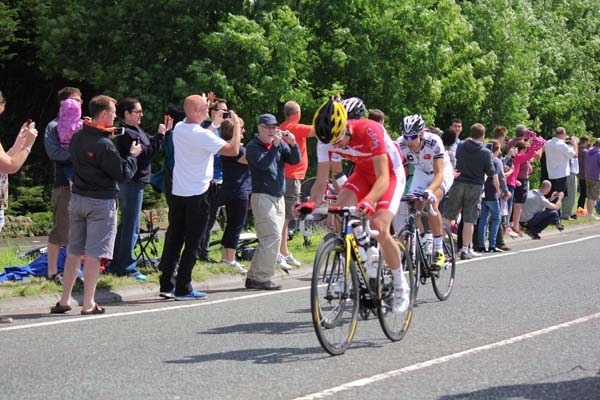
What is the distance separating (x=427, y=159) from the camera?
39.5 ft

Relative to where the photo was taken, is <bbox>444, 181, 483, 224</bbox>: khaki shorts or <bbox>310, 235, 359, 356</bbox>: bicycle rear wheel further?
<bbox>444, 181, 483, 224</bbox>: khaki shorts

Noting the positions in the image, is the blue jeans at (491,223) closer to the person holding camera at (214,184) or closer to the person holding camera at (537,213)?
the person holding camera at (537,213)

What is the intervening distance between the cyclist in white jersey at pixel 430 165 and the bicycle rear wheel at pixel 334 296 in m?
2.91

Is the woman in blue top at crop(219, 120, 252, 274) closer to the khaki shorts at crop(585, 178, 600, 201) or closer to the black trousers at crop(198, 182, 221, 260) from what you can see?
the black trousers at crop(198, 182, 221, 260)

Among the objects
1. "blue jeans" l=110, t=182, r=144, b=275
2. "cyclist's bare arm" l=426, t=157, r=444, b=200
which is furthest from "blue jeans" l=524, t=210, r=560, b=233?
"blue jeans" l=110, t=182, r=144, b=275

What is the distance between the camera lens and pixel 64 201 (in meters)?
12.2

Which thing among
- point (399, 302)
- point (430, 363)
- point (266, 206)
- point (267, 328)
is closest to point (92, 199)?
point (267, 328)

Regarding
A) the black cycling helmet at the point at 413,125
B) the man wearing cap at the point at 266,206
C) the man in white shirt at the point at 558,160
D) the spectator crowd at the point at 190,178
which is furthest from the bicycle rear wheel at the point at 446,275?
the man in white shirt at the point at 558,160

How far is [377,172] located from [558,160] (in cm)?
1596

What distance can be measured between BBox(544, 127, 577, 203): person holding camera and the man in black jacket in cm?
1502

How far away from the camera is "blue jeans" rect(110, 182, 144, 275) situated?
41.5ft

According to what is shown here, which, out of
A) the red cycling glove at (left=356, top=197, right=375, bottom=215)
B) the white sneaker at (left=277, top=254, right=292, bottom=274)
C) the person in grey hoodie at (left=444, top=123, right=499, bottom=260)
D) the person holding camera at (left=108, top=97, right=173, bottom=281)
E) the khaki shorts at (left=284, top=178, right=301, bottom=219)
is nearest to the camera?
the red cycling glove at (left=356, top=197, right=375, bottom=215)

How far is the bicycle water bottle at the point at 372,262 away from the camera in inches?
352

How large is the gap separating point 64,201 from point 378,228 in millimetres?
4547
